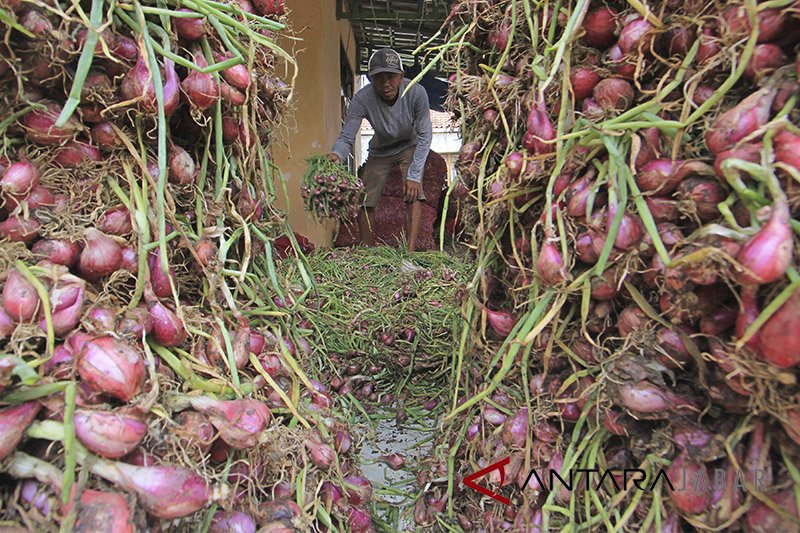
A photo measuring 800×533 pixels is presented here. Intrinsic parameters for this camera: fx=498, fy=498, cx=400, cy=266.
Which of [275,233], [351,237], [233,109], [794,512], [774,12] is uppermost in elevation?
[774,12]

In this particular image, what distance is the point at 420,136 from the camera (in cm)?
356

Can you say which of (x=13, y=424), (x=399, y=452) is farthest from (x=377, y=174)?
(x=13, y=424)

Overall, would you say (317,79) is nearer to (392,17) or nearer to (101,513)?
(392,17)

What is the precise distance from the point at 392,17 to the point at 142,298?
4.97 meters

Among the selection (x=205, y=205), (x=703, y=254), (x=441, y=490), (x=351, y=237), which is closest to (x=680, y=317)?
(x=703, y=254)

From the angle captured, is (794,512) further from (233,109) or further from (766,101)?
(233,109)

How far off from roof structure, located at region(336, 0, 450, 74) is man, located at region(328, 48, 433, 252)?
2.56 feet

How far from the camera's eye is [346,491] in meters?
1.06

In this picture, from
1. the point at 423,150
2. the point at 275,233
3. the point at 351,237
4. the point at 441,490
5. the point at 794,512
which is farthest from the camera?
the point at 351,237

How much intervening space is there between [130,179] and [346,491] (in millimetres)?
752

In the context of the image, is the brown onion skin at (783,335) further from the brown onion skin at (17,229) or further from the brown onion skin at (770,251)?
the brown onion skin at (17,229)

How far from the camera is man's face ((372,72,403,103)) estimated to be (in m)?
3.27

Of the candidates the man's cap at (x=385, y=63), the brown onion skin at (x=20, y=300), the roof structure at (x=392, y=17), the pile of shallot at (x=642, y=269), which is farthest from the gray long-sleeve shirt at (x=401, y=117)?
the brown onion skin at (x=20, y=300)

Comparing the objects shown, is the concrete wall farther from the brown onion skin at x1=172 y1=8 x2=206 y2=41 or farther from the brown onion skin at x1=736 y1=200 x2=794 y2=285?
the brown onion skin at x1=736 y1=200 x2=794 y2=285
